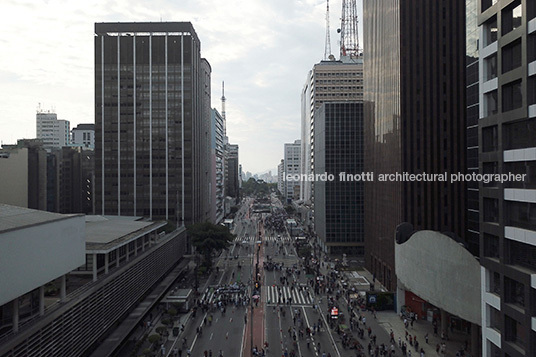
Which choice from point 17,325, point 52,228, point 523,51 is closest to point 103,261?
point 52,228

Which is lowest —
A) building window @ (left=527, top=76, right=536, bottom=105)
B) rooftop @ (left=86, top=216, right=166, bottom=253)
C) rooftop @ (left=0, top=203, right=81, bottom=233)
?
rooftop @ (left=86, top=216, right=166, bottom=253)

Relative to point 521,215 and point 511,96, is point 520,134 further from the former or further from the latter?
point 521,215

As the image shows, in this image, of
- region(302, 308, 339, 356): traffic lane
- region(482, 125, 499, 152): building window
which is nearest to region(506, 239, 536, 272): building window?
region(482, 125, 499, 152): building window

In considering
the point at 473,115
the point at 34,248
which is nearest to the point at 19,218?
the point at 34,248

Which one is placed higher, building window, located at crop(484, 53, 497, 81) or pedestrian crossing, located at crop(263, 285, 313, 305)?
building window, located at crop(484, 53, 497, 81)

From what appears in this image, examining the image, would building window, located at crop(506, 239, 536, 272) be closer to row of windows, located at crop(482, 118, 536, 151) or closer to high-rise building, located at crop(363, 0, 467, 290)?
row of windows, located at crop(482, 118, 536, 151)

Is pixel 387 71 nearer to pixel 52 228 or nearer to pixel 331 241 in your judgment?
pixel 331 241
